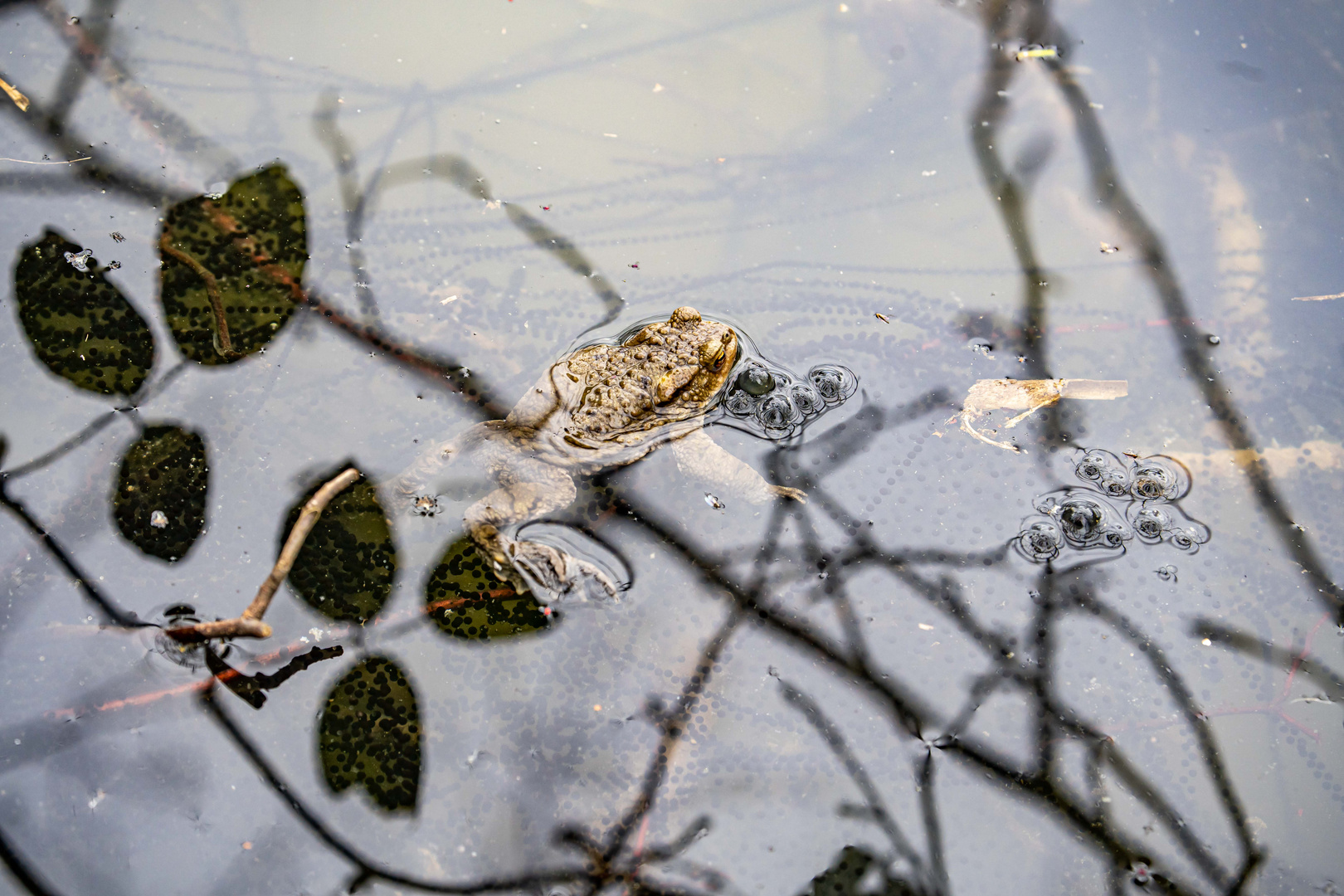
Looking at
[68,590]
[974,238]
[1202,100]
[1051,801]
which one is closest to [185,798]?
[68,590]

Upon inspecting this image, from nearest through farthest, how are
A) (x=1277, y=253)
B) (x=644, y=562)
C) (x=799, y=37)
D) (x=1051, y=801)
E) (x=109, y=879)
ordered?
(x=109, y=879), (x=1051, y=801), (x=644, y=562), (x=1277, y=253), (x=799, y=37)

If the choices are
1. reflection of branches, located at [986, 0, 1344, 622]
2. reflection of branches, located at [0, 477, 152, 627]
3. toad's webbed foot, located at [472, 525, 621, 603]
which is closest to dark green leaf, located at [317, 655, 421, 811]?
toad's webbed foot, located at [472, 525, 621, 603]

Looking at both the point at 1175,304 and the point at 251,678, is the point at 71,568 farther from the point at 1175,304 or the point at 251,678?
the point at 1175,304

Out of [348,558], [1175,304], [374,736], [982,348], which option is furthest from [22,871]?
[1175,304]

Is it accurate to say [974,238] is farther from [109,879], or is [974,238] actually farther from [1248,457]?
[109,879]

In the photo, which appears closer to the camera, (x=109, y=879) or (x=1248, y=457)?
(x=109, y=879)

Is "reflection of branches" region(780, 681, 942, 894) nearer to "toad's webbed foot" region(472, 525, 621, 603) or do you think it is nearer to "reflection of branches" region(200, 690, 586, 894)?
"toad's webbed foot" region(472, 525, 621, 603)

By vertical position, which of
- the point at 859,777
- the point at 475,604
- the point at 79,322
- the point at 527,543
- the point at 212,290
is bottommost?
the point at 859,777
